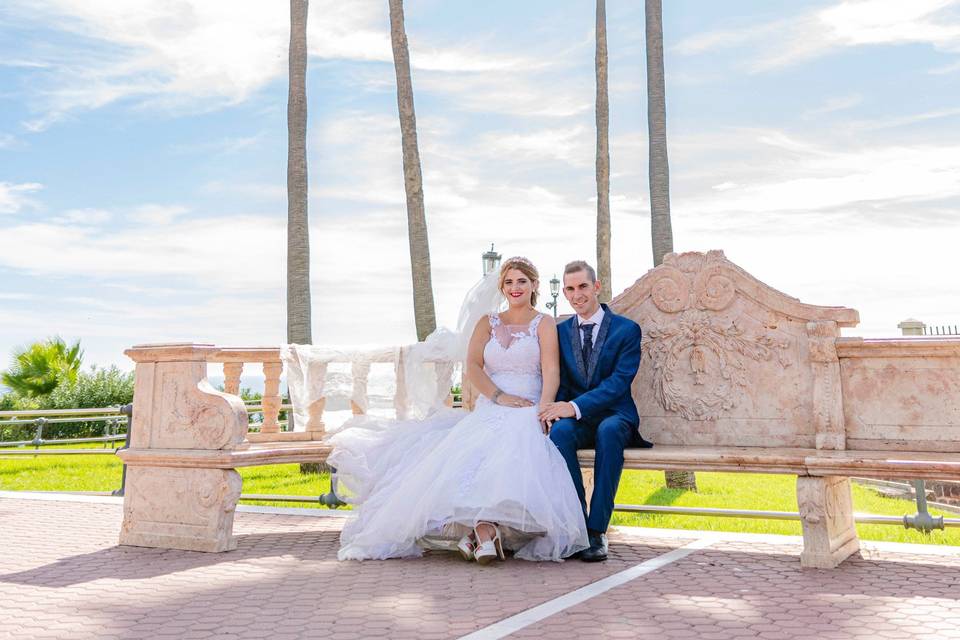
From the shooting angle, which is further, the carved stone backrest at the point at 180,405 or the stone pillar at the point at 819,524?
the carved stone backrest at the point at 180,405

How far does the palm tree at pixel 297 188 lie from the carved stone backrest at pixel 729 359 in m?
6.33

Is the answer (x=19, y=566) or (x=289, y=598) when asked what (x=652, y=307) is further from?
(x=19, y=566)

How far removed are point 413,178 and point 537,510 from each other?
24.4 feet

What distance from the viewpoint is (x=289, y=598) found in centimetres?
418

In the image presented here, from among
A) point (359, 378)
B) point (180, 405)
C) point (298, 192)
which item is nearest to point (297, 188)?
point (298, 192)

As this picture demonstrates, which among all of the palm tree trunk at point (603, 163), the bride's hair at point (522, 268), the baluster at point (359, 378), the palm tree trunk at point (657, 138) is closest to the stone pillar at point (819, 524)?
the bride's hair at point (522, 268)

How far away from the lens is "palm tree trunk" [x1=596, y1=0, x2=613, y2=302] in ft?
40.5

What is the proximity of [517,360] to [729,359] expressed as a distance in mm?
1581

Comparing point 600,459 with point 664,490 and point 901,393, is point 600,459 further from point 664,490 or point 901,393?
point 664,490

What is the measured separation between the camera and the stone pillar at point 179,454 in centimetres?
566

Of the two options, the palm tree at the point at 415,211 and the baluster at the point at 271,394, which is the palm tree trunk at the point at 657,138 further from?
the baluster at the point at 271,394

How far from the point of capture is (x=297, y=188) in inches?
464

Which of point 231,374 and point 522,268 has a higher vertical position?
point 522,268

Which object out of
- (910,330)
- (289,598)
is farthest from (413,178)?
(910,330)
